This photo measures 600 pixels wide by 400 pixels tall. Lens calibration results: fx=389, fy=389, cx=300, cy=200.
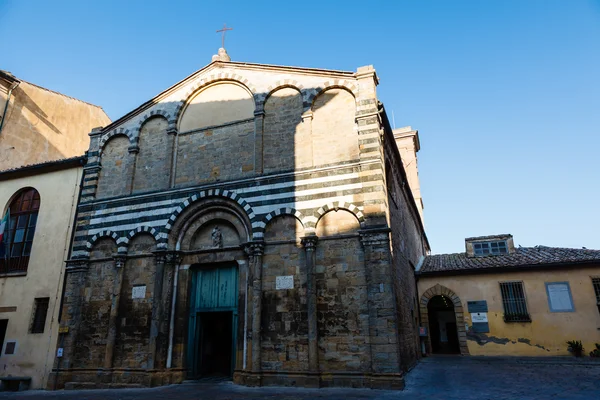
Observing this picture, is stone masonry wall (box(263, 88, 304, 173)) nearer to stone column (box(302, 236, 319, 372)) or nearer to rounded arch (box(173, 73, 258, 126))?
rounded arch (box(173, 73, 258, 126))

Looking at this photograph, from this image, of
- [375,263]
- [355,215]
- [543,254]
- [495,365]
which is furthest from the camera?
[543,254]

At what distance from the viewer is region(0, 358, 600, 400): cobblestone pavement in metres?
8.12

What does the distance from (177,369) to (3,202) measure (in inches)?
421

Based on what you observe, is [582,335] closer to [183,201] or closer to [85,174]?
[183,201]

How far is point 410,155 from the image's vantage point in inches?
1201

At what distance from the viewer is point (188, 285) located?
12023 mm

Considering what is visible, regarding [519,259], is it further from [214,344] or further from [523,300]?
[214,344]

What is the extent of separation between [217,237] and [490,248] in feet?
48.2

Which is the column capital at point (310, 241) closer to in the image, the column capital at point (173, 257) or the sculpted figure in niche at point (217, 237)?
the sculpted figure in niche at point (217, 237)

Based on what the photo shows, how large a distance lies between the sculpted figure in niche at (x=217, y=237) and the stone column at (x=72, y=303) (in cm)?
452

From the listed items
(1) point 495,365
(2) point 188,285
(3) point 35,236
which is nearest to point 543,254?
(1) point 495,365

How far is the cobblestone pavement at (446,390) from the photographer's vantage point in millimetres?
8117

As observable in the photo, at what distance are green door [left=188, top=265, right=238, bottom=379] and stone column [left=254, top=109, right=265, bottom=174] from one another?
10.6ft

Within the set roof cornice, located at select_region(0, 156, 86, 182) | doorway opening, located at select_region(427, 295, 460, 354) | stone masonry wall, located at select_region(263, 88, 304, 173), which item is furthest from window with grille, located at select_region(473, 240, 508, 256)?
roof cornice, located at select_region(0, 156, 86, 182)
